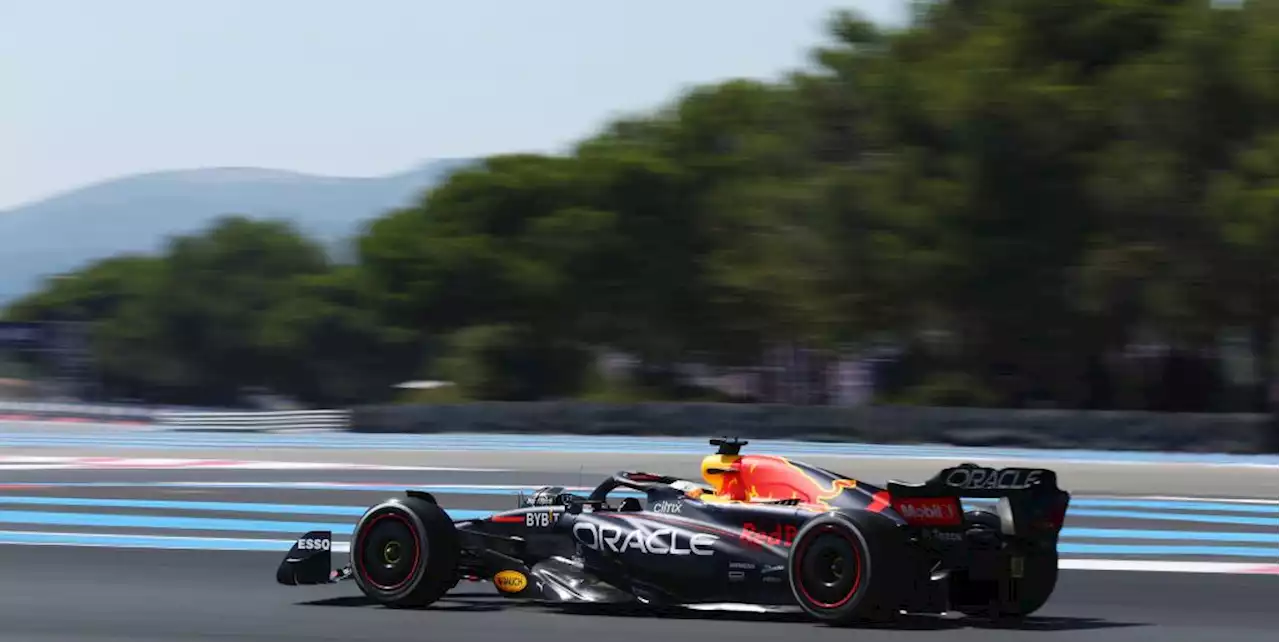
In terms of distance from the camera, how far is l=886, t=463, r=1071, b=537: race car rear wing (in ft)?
25.4

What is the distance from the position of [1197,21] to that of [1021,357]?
20.9ft

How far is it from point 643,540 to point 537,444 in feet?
59.5

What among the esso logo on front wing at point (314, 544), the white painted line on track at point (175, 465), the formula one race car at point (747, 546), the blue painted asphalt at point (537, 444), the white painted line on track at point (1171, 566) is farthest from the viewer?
the blue painted asphalt at point (537, 444)

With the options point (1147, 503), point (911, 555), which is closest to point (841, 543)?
point (911, 555)

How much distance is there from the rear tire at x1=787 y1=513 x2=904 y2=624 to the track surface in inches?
4.9

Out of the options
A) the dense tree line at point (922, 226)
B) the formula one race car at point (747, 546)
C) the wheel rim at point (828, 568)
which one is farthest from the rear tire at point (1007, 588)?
the dense tree line at point (922, 226)

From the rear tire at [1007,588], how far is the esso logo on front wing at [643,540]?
114 cm

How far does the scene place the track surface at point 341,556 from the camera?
7.84 m

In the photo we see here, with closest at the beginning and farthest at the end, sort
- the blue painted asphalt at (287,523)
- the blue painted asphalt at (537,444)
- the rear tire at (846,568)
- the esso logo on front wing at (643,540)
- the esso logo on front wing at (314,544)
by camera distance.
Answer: the rear tire at (846,568) < the esso logo on front wing at (643,540) < the esso logo on front wing at (314,544) < the blue painted asphalt at (287,523) < the blue painted asphalt at (537,444)

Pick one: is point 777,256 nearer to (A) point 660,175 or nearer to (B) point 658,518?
(A) point 660,175

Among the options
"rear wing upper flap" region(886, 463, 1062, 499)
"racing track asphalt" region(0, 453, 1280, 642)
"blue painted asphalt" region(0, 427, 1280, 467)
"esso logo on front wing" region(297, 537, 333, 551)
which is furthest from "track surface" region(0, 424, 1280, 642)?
"blue painted asphalt" region(0, 427, 1280, 467)

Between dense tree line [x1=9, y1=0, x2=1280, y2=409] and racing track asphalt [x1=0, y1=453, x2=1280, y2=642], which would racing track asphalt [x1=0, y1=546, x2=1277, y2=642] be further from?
dense tree line [x1=9, y1=0, x2=1280, y2=409]

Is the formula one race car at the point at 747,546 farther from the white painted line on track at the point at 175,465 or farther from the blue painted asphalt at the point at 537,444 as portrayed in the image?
the blue painted asphalt at the point at 537,444

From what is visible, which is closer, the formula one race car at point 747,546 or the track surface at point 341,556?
the formula one race car at point 747,546
